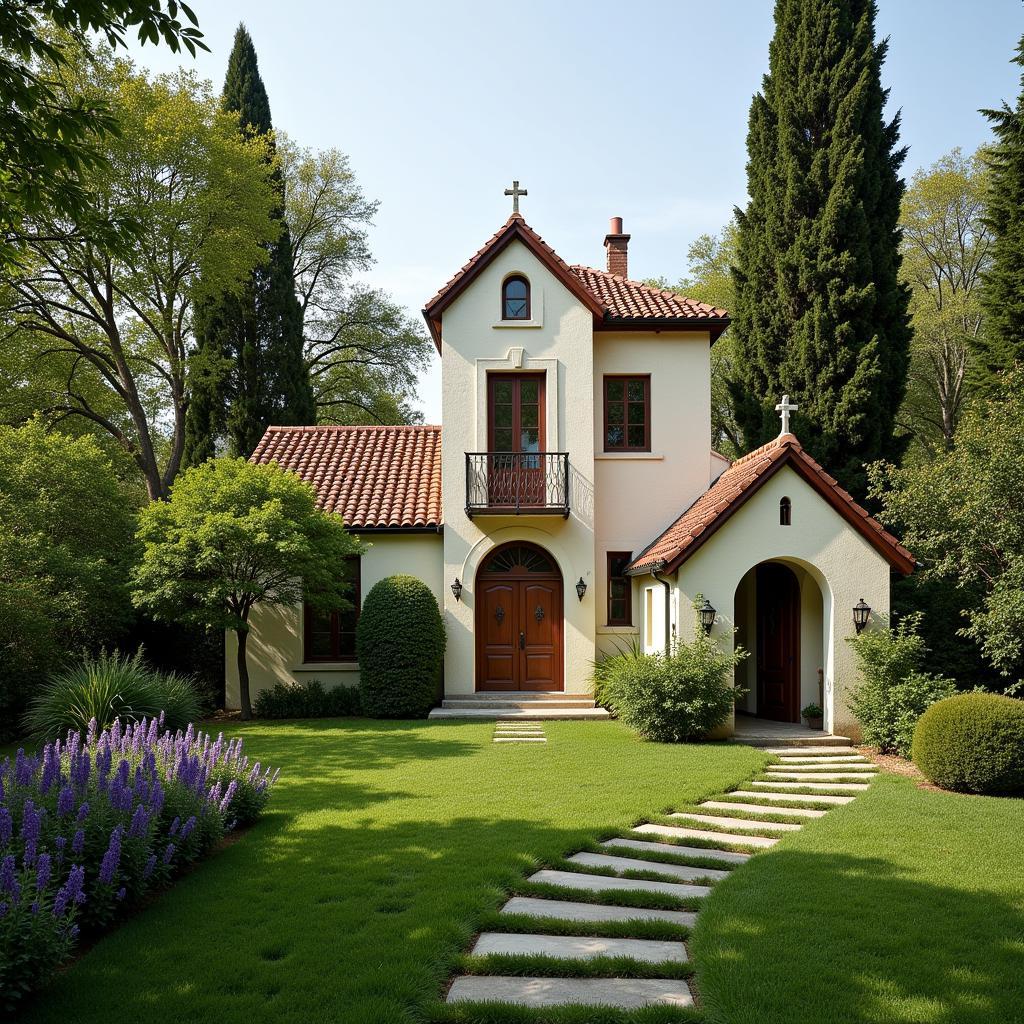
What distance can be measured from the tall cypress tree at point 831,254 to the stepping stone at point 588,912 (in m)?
15.2

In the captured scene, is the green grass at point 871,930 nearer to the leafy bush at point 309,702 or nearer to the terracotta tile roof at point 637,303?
the leafy bush at point 309,702

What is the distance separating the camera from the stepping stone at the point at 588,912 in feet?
19.2

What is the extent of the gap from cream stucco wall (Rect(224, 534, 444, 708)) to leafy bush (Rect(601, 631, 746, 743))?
5733 mm

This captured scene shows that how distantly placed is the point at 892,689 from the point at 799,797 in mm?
3629

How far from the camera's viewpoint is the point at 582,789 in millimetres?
9852

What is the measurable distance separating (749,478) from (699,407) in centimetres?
458

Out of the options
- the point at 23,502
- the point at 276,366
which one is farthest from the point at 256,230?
the point at 23,502

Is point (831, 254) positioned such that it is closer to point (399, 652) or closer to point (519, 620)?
point (519, 620)

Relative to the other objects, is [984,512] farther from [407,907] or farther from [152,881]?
[152,881]

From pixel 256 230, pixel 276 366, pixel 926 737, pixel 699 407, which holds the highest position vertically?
pixel 256 230

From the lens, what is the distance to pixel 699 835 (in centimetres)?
810

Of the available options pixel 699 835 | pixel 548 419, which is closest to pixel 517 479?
pixel 548 419

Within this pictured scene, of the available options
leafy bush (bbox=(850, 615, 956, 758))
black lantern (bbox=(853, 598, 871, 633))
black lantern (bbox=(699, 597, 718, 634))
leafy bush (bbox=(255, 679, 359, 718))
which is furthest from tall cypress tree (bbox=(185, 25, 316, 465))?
leafy bush (bbox=(850, 615, 956, 758))

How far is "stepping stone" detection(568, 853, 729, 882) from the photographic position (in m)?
6.96
